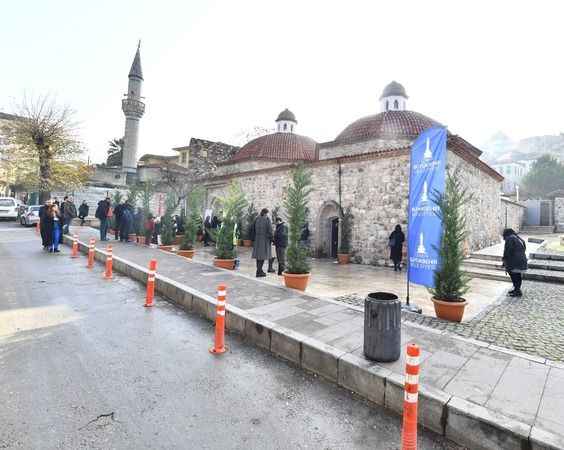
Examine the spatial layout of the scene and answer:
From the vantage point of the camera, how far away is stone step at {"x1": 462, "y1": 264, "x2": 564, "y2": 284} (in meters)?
9.45

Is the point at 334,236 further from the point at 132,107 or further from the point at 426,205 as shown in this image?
the point at 132,107

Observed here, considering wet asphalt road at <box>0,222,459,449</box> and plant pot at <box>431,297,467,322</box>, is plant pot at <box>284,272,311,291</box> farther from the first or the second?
plant pot at <box>431,297,467,322</box>

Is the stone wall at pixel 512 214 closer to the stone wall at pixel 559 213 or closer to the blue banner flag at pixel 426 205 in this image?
the stone wall at pixel 559 213

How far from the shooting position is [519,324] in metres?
5.52

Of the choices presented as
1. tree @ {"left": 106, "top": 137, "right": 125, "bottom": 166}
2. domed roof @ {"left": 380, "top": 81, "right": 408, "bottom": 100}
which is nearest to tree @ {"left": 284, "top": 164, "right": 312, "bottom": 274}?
domed roof @ {"left": 380, "top": 81, "right": 408, "bottom": 100}

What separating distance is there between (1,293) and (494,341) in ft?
30.3

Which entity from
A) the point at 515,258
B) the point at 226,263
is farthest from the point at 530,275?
the point at 226,263

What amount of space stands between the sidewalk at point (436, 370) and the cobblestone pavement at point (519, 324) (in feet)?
2.00

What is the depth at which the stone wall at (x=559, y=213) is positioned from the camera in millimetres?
28516

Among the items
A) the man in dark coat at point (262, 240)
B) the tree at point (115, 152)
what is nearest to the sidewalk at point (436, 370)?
the man in dark coat at point (262, 240)

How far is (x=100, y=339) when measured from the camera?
4.44 metres

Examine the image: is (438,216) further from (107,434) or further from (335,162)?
(335,162)

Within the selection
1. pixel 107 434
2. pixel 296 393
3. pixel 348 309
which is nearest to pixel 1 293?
pixel 107 434

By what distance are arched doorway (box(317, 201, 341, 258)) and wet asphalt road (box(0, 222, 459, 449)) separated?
402 inches
